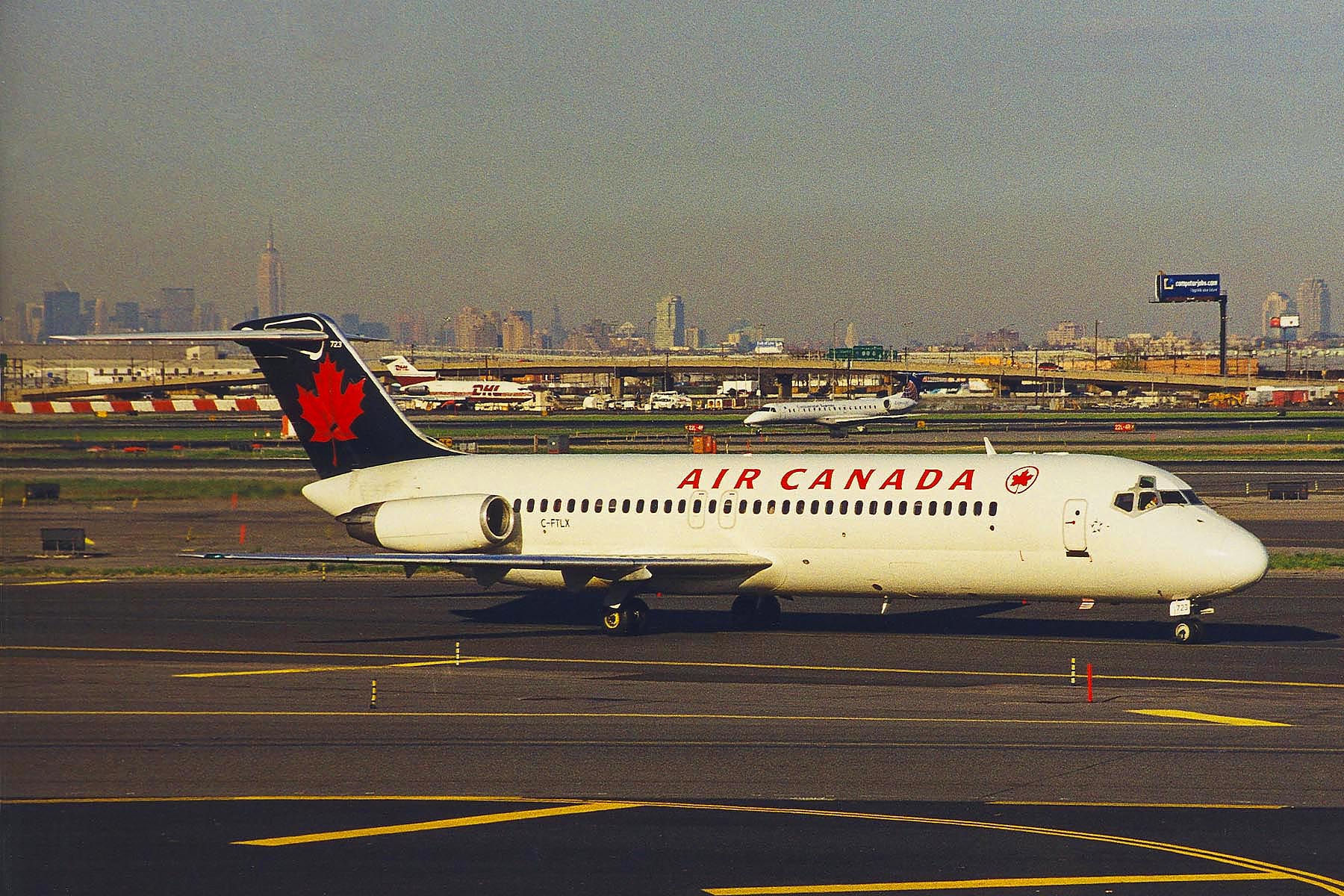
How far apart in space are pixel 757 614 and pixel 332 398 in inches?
509

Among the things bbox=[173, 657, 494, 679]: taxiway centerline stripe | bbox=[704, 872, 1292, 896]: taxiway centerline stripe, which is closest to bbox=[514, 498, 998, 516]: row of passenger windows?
bbox=[173, 657, 494, 679]: taxiway centerline stripe

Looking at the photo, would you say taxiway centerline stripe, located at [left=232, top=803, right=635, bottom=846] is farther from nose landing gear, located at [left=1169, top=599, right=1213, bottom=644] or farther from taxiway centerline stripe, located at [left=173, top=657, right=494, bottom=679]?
nose landing gear, located at [left=1169, top=599, right=1213, bottom=644]

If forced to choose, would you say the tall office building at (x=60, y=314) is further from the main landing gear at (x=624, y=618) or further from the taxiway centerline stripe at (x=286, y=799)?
the main landing gear at (x=624, y=618)

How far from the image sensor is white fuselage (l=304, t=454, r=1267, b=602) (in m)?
34.3

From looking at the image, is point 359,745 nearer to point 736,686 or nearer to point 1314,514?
point 736,686

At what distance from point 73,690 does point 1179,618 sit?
2351 cm

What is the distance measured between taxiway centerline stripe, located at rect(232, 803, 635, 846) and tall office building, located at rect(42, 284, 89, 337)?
23.1 feet

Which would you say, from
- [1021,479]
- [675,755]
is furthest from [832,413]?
[675,755]

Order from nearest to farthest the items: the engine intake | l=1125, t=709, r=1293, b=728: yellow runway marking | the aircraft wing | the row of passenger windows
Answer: l=1125, t=709, r=1293, b=728: yellow runway marking < the row of passenger windows < the aircraft wing < the engine intake

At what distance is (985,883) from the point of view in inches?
672

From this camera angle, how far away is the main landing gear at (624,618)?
3831 cm

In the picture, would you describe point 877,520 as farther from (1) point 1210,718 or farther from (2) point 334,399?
(2) point 334,399

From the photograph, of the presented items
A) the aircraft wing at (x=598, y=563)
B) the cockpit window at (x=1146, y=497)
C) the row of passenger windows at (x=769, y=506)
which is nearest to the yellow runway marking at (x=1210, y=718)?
the cockpit window at (x=1146, y=497)

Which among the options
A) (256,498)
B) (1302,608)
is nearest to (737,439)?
(256,498)
